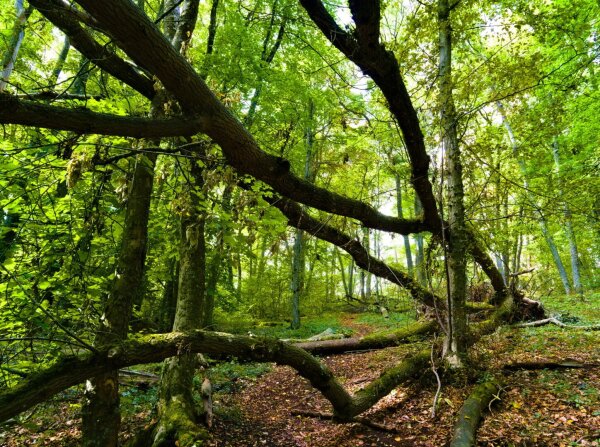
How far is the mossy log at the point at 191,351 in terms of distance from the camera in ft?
8.62

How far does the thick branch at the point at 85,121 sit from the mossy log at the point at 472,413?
4141 mm

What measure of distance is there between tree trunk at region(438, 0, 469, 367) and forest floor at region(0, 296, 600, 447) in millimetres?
506

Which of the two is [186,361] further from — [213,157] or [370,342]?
[370,342]

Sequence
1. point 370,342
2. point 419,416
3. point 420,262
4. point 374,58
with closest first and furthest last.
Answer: point 374,58, point 419,416, point 370,342, point 420,262

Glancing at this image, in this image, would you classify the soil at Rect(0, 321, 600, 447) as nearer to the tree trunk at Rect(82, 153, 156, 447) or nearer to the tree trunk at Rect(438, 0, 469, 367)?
the tree trunk at Rect(438, 0, 469, 367)

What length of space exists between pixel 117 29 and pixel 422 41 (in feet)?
17.2

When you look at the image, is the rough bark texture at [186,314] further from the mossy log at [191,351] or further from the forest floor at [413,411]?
the forest floor at [413,411]

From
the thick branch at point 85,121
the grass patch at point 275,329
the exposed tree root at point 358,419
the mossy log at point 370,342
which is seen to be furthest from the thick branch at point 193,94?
the grass patch at point 275,329

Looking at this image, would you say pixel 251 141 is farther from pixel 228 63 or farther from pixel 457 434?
pixel 228 63

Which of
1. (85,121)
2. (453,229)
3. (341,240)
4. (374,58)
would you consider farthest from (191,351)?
(453,229)

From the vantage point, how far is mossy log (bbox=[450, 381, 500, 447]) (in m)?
3.65

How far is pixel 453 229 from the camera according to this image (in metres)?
5.78

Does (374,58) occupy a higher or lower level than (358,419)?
higher

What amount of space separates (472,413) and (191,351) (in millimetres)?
3443
